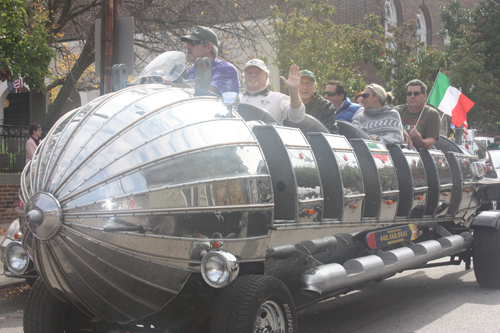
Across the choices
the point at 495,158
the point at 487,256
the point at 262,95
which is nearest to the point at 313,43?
the point at 495,158

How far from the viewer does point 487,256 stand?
7105 millimetres

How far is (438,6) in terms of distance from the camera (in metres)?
35.6

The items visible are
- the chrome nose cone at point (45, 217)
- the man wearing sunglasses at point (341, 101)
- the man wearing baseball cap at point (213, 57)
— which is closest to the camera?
the chrome nose cone at point (45, 217)

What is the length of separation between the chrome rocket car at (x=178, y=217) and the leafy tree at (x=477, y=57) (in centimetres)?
2347

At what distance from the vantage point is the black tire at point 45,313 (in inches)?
158

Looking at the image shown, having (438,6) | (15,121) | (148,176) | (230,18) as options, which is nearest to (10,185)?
(230,18)

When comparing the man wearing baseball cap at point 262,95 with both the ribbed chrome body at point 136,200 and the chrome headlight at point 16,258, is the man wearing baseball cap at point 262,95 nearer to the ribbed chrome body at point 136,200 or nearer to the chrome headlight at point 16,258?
the ribbed chrome body at point 136,200

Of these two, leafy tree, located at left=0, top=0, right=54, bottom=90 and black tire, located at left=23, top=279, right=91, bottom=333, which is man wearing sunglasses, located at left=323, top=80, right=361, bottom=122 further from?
leafy tree, located at left=0, top=0, right=54, bottom=90

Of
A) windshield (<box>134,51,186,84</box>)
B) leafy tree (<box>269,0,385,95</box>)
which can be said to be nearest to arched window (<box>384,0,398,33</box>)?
leafy tree (<box>269,0,385,95</box>)

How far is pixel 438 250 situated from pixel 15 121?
25.8 m

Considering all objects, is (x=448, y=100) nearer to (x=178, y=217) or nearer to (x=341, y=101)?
(x=341, y=101)

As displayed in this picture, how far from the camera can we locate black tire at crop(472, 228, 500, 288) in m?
7.06

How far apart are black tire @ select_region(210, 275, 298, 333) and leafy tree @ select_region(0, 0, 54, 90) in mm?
7807

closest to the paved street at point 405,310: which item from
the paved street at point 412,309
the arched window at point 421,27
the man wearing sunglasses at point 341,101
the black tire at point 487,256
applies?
the paved street at point 412,309
